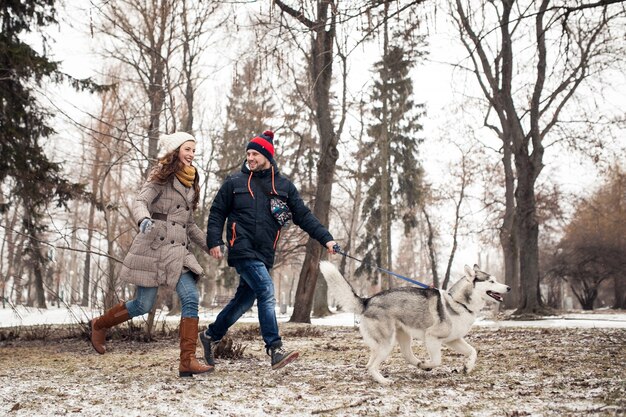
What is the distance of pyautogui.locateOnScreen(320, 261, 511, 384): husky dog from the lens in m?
5.26

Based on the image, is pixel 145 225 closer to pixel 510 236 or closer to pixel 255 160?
pixel 255 160

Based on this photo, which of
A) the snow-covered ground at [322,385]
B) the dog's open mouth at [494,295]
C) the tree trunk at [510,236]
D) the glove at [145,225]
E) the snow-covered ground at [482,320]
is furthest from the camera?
the tree trunk at [510,236]

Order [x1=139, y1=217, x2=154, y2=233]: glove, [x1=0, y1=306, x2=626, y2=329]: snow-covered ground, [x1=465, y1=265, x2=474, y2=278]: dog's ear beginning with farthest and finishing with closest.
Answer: [x1=0, y1=306, x2=626, y2=329]: snow-covered ground < [x1=465, y1=265, x2=474, y2=278]: dog's ear < [x1=139, y1=217, x2=154, y2=233]: glove

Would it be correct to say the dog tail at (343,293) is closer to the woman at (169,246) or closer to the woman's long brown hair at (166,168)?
the woman at (169,246)

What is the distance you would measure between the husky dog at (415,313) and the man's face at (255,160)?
1.16m

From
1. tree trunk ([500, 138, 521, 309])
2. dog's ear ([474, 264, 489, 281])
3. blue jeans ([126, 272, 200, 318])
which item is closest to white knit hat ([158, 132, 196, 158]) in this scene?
blue jeans ([126, 272, 200, 318])

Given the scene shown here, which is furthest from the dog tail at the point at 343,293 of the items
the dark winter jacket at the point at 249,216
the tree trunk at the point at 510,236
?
the tree trunk at the point at 510,236

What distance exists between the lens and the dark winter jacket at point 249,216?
548 cm

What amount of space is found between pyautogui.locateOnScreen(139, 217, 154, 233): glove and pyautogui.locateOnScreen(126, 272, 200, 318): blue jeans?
68cm

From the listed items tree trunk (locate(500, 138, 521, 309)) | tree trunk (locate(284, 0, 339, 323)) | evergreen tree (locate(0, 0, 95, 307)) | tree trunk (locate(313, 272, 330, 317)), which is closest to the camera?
evergreen tree (locate(0, 0, 95, 307))

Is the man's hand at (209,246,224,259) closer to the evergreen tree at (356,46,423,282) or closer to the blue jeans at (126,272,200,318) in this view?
the blue jeans at (126,272,200,318)

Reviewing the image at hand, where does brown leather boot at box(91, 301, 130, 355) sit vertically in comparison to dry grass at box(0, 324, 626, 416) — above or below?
above

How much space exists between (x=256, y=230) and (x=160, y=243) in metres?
0.90

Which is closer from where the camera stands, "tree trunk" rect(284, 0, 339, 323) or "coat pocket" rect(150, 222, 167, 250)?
"coat pocket" rect(150, 222, 167, 250)
